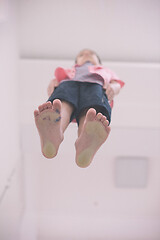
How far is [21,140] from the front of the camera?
1984 millimetres

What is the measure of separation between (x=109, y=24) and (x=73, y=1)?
1.00ft

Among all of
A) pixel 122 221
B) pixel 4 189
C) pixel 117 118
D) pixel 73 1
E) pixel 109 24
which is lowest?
pixel 122 221

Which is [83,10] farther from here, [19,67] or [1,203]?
[1,203]

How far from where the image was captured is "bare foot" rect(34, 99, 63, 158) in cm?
95

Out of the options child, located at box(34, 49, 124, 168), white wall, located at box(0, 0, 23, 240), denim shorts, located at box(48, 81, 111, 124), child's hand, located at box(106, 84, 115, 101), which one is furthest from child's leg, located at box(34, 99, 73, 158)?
white wall, located at box(0, 0, 23, 240)

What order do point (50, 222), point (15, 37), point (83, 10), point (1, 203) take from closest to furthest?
point (1, 203) < point (15, 37) < point (83, 10) < point (50, 222)

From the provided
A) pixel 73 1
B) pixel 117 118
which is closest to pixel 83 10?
pixel 73 1

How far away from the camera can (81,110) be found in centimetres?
111

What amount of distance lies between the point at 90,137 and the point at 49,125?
15 centimetres

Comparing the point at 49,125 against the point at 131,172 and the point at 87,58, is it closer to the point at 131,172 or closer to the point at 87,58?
the point at 87,58

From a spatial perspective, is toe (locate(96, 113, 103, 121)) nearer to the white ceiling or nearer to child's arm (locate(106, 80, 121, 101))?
child's arm (locate(106, 80, 121, 101))

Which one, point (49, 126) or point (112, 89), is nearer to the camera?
point (49, 126)

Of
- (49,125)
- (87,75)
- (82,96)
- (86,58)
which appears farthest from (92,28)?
(49,125)

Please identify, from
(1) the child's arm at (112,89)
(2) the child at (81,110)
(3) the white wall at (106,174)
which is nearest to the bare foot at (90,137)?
(2) the child at (81,110)
